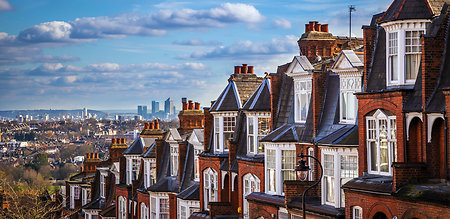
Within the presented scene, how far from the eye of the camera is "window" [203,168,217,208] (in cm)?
4388

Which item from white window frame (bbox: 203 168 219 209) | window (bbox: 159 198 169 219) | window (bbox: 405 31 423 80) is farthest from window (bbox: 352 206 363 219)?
window (bbox: 159 198 169 219)

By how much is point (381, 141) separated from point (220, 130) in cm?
1712

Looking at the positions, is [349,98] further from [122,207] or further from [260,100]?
[122,207]

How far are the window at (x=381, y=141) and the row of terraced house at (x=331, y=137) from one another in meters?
0.04

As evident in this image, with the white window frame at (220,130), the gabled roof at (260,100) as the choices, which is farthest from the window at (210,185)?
the gabled roof at (260,100)

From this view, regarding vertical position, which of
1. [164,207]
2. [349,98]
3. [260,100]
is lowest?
[164,207]

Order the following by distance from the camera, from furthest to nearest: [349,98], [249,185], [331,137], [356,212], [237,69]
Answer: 1. [237,69]
2. [249,185]
3. [349,98]
4. [331,137]
5. [356,212]

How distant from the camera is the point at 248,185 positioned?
38.7 metres

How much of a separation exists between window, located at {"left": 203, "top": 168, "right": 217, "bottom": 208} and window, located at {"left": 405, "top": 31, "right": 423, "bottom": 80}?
1897 centimetres

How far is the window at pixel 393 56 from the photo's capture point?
88.9 ft

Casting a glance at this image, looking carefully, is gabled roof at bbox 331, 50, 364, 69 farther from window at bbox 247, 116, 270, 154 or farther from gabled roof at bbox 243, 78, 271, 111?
window at bbox 247, 116, 270, 154

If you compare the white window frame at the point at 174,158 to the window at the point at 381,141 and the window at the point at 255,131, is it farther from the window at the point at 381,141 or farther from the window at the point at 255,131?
the window at the point at 381,141

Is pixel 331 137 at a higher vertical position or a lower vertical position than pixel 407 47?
lower

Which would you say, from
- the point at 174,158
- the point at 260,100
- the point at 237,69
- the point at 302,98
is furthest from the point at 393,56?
the point at 174,158
